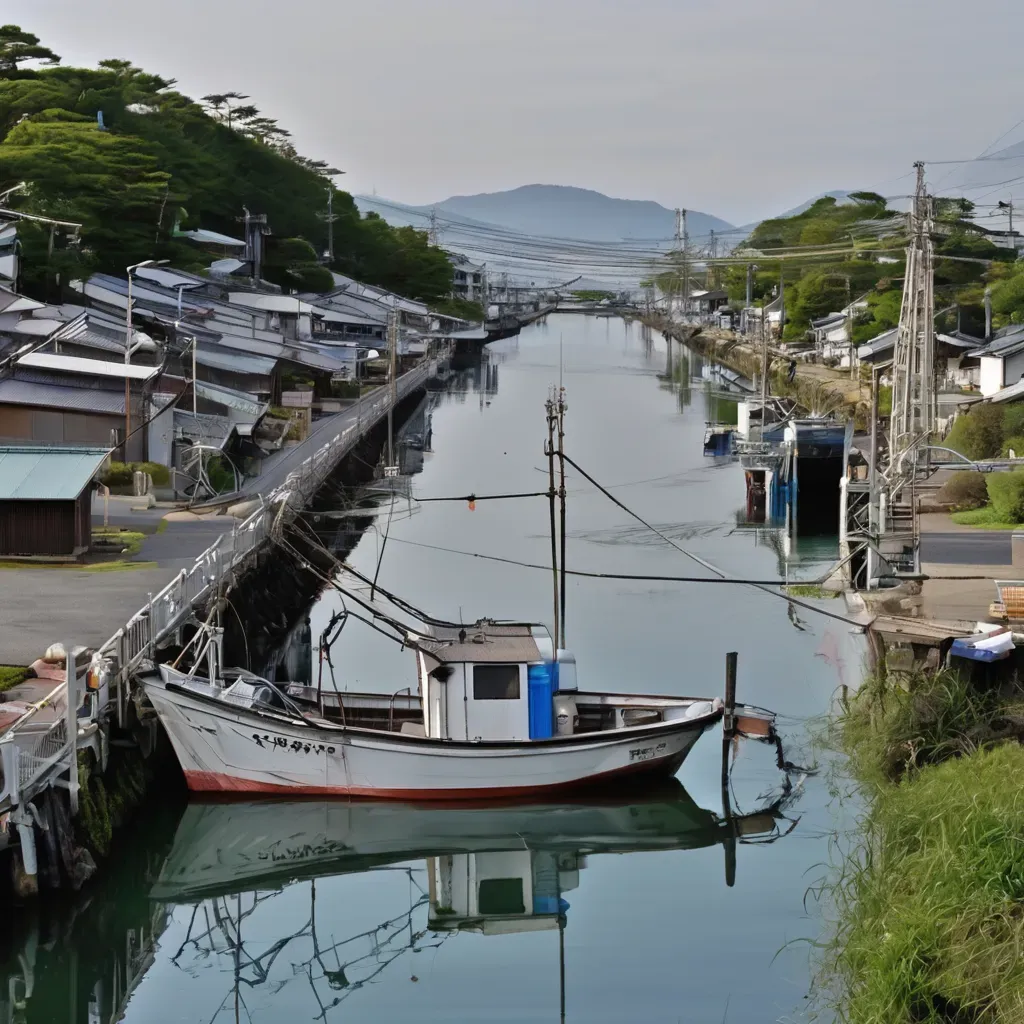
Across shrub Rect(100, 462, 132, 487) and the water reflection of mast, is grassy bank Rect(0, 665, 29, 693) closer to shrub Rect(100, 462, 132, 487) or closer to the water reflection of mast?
the water reflection of mast

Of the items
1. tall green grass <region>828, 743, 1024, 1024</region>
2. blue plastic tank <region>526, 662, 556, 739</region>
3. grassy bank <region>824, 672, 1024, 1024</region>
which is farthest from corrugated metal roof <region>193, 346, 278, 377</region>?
tall green grass <region>828, 743, 1024, 1024</region>

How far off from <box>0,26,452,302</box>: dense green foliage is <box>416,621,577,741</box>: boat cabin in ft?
113

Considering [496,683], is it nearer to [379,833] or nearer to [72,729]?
[379,833]

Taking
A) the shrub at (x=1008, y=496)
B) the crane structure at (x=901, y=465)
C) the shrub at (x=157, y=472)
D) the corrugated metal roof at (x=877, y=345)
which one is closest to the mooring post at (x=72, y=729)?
the crane structure at (x=901, y=465)

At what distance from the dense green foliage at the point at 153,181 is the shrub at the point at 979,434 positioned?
1144 inches

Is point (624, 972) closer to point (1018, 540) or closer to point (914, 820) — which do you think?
point (914, 820)

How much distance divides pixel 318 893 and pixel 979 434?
2670cm

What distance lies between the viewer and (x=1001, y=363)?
45938mm

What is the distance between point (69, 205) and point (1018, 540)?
40.9 metres

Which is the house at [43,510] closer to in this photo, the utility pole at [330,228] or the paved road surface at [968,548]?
the paved road surface at [968,548]

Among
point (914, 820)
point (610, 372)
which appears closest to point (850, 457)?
point (914, 820)

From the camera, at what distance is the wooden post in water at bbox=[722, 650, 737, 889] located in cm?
1716

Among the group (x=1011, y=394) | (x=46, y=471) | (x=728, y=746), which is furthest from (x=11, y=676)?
(x=1011, y=394)

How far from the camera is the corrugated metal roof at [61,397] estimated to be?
33750 mm
